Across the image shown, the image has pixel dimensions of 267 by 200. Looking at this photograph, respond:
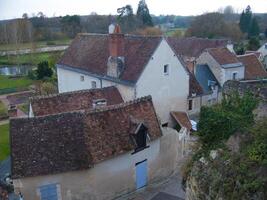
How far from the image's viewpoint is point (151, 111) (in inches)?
741

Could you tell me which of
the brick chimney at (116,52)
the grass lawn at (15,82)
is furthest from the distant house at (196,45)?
the grass lawn at (15,82)

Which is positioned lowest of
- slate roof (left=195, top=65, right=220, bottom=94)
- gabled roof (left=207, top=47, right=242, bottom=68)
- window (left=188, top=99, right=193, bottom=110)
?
window (left=188, top=99, right=193, bottom=110)

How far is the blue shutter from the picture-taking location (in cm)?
1481

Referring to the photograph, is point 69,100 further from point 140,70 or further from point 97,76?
point 97,76

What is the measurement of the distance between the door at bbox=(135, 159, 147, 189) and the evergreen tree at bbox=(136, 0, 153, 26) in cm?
6888

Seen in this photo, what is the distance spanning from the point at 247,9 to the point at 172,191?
77496 millimetres

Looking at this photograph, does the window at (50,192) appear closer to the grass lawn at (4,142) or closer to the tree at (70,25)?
the grass lawn at (4,142)

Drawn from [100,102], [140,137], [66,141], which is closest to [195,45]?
[100,102]

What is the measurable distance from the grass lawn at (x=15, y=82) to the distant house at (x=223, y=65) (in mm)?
26451

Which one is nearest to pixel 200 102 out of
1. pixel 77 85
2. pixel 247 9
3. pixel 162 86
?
pixel 162 86

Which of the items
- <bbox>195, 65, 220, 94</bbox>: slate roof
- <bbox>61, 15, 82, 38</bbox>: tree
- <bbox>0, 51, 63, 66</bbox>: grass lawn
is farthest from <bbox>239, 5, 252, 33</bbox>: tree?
<bbox>195, 65, 220, 94</bbox>: slate roof

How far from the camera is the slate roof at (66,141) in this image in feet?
48.5

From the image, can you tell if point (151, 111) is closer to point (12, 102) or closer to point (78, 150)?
point (78, 150)

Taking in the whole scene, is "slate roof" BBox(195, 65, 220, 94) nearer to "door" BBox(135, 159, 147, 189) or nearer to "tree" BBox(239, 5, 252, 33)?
"door" BBox(135, 159, 147, 189)
